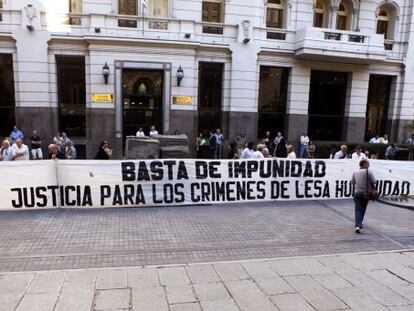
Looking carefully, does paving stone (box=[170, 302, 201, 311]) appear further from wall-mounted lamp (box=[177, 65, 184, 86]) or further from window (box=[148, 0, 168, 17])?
window (box=[148, 0, 168, 17])

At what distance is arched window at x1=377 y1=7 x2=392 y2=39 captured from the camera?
24031 mm

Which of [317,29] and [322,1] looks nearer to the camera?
[317,29]

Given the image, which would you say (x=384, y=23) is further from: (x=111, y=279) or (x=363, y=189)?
(x=111, y=279)

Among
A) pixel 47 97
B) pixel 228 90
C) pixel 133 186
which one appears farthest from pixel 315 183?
pixel 47 97

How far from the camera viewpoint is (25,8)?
729 inches

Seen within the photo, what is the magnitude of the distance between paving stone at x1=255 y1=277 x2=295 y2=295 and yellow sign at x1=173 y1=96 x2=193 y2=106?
15.4 meters

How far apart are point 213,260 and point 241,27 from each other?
16.6 meters

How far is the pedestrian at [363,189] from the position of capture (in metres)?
8.88

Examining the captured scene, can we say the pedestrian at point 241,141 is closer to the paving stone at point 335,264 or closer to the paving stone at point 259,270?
the paving stone at point 335,264

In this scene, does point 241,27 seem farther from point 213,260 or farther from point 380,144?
point 213,260

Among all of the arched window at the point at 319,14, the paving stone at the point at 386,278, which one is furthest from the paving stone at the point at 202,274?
the arched window at the point at 319,14

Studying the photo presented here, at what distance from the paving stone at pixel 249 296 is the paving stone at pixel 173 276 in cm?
73

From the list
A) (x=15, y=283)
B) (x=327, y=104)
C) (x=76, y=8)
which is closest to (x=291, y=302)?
(x=15, y=283)

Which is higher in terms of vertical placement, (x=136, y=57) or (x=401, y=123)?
Answer: (x=136, y=57)
